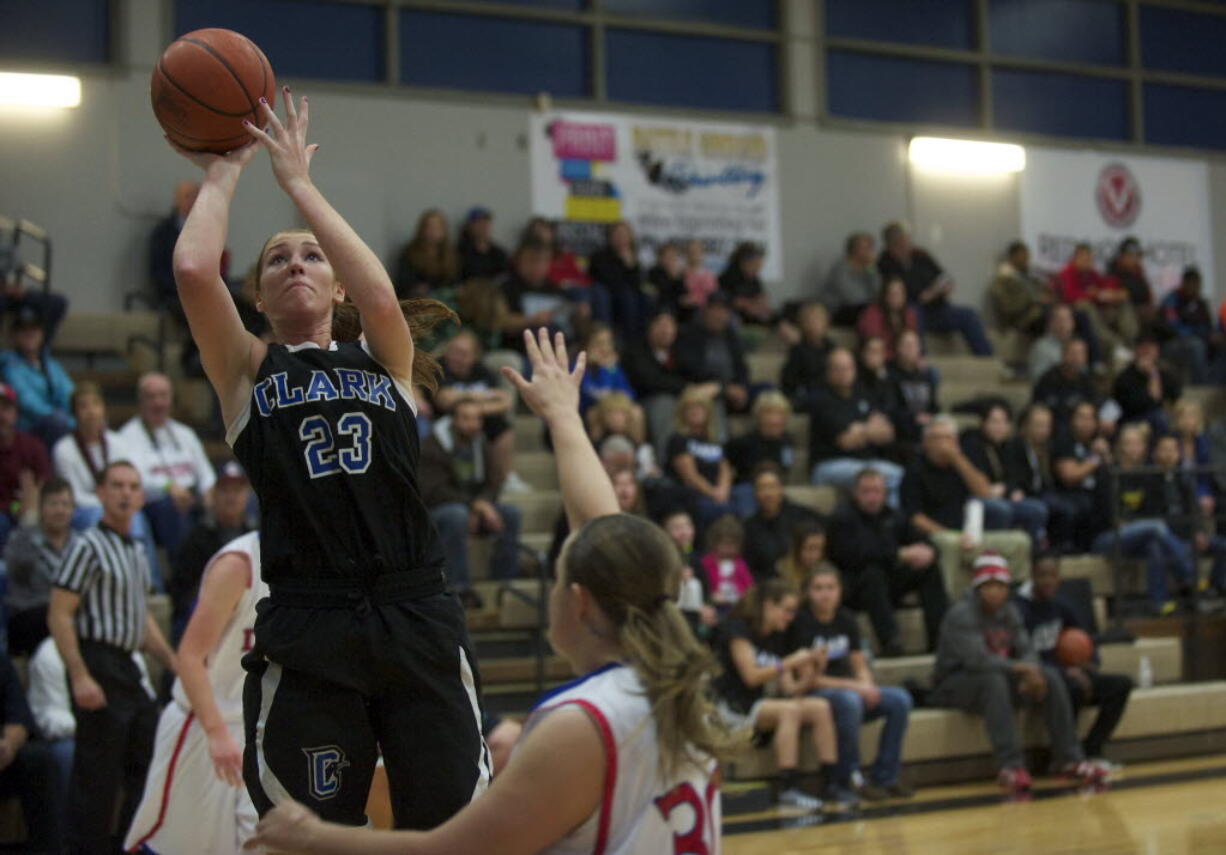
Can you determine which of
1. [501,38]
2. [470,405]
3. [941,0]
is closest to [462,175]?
[501,38]

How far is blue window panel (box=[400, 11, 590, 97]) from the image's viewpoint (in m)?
13.4

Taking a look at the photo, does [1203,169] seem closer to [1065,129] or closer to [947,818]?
[1065,129]

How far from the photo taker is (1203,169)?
16531mm

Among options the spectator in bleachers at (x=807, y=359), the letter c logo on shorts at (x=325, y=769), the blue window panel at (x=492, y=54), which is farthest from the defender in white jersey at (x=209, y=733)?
the blue window panel at (x=492, y=54)

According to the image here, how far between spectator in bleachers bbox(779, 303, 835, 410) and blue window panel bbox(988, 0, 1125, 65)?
5161 millimetres

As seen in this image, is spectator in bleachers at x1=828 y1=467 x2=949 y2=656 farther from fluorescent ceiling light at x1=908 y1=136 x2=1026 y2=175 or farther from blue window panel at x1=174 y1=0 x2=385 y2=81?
fluorescent ceiling light at x1=908 y1=136 x2=1026 y2=175

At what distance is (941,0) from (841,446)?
6677 millimetres

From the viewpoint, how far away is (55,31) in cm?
1209

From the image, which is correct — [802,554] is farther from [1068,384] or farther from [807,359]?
[1068,384]

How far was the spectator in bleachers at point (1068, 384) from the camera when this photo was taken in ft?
40.3

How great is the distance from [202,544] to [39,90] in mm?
6152

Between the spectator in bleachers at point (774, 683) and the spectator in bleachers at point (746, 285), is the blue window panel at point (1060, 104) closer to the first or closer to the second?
the spectator in bleachers at point (746, 285)

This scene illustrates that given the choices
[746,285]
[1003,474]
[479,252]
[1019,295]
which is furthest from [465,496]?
[1019,295]

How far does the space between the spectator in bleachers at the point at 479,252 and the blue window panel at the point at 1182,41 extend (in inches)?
324
